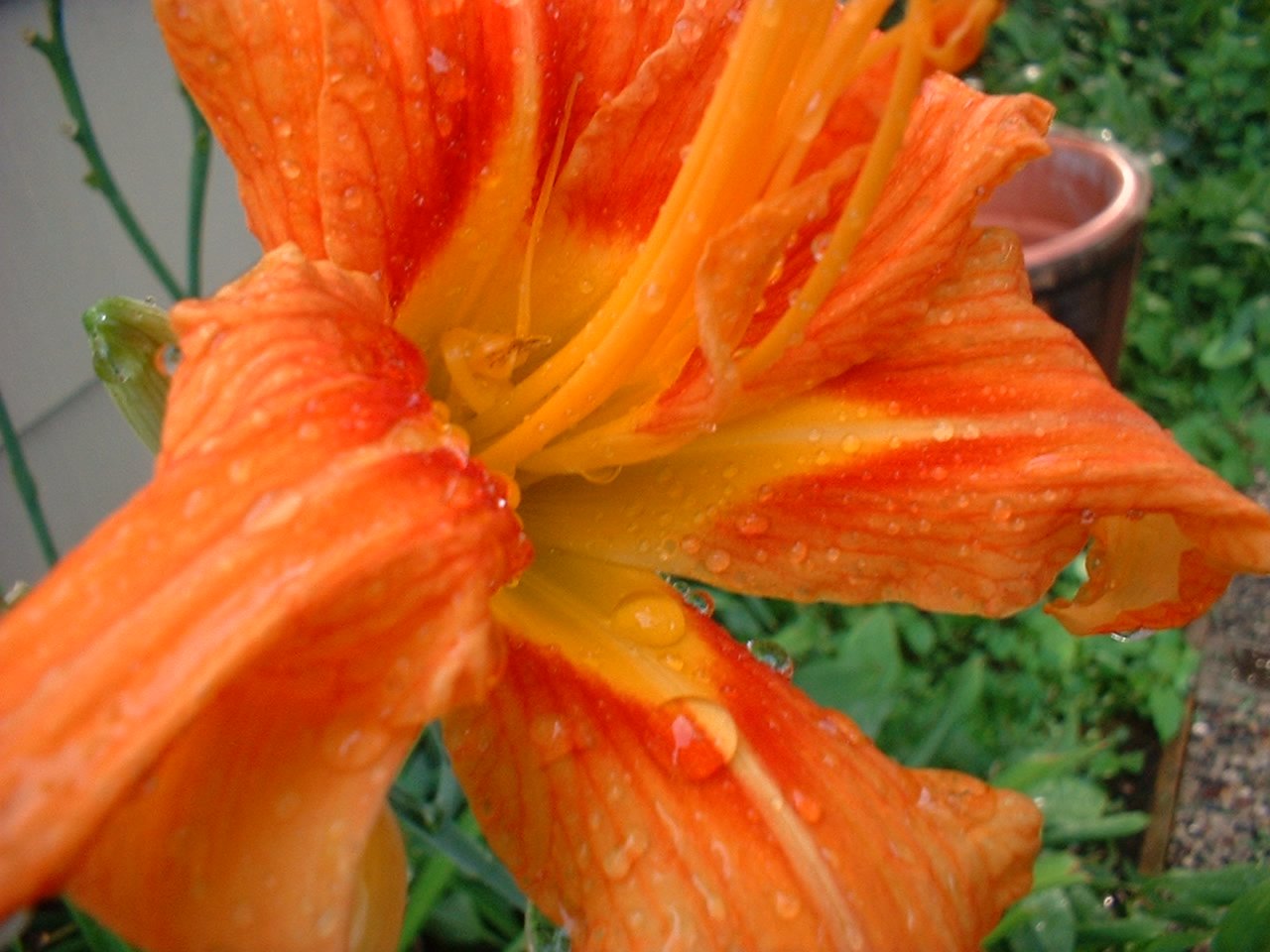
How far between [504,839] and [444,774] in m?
0.44

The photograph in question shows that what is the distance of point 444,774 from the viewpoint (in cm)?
101

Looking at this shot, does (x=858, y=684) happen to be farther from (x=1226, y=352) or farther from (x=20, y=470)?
(x=1226, y=352)

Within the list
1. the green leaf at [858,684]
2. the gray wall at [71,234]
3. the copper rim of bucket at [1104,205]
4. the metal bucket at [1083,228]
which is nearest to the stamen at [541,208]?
the green leaf at [858,684]

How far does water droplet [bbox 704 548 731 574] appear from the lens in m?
0.71

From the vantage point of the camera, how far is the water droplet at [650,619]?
68cm

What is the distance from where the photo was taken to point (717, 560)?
0.71 metres

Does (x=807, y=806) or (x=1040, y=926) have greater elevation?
(x=807, y=806)

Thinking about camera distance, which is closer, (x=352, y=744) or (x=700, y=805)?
(x=352, y=744)

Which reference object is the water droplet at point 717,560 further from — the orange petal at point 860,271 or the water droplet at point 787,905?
the water droplet at point 787,905

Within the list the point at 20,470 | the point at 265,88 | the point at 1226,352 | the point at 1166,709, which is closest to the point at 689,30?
the point at 265,88

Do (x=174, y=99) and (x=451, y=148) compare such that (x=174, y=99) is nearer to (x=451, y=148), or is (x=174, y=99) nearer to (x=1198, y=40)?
(x=451, y=148)

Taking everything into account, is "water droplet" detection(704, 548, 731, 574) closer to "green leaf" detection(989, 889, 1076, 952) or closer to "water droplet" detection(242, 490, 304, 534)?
"water droplet" detection(242, 490, 304, 534)

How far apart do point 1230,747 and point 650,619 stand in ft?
5.82

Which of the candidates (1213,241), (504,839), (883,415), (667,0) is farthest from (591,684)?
(1213,241)
